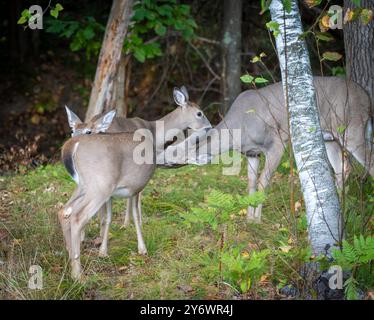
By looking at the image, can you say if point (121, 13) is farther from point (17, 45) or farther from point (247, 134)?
point (17, 45)

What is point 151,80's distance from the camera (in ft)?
48.1

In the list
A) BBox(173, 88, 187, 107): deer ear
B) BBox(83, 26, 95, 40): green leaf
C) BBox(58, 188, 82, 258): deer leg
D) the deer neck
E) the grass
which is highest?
BBox(83, 26, 95, 40): green leaf

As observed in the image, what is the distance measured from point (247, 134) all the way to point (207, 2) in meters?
5.94

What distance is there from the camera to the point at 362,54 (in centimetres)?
782

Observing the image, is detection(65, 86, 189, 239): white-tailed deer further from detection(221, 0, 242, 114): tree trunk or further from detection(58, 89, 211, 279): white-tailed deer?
detection(221, 0, 242, 114): tree trunk

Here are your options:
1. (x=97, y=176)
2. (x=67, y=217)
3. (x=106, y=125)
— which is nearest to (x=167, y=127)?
(x=106, y=125)

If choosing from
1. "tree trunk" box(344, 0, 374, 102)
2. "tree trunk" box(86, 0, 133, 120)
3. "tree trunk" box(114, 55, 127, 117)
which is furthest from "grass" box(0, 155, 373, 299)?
"tree trunk" box(114, 55, 127, 117)

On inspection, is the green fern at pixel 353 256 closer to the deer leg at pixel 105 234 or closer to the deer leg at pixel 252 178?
the deer leg at pixel 105 234

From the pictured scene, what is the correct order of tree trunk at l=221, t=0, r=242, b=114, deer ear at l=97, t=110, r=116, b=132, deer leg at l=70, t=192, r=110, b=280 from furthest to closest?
1. tree trunk at l=221, t=0, r=242, b=114
2. deer ear at l=97, t=110, r=116, b=132
3. deer leg at l=70, t=192, r=110, b=280

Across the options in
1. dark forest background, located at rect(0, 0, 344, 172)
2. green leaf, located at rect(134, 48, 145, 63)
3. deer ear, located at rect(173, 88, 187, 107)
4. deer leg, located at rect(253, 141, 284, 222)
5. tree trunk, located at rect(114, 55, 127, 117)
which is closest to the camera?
deer leg, located at rect(253, 141, 284, 222)

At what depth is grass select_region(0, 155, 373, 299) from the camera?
484 cm

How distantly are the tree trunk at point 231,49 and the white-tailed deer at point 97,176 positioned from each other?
5.62m

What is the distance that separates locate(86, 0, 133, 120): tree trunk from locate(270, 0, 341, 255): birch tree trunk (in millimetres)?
4916
